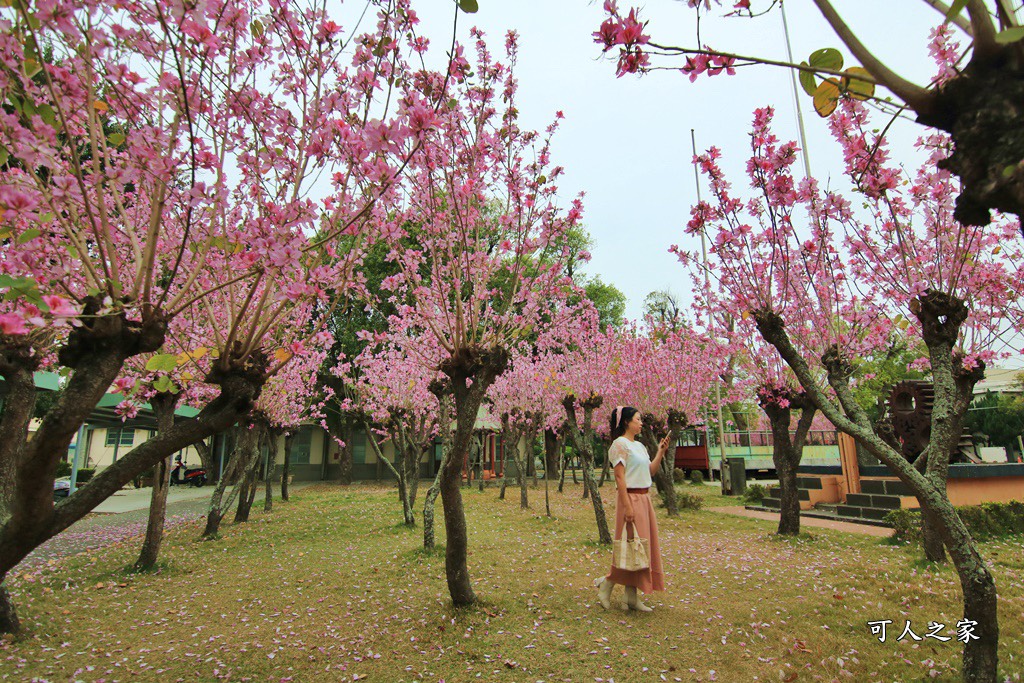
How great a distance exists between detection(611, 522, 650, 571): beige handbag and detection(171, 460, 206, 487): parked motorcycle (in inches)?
1106

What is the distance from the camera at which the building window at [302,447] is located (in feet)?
97.2

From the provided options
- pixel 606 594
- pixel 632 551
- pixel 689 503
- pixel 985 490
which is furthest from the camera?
pixel 689 503

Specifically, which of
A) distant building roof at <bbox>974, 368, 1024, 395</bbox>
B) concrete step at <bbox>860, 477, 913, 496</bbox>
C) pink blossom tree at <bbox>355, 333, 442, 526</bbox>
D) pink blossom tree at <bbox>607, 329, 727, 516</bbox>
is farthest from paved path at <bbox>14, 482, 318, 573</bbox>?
distant building roof at <bbox>974, 368, 1024, 395</bbox>

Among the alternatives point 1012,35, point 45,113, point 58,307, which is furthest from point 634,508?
point 45,113

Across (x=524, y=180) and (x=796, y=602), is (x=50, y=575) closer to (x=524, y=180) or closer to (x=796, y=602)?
(x=524, y=180)

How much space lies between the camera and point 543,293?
7.36 meters

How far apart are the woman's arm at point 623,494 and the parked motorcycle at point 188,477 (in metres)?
28.2

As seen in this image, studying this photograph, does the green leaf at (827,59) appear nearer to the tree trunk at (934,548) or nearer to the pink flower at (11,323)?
the pink flower at (11,323)

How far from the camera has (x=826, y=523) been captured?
11.4 metres

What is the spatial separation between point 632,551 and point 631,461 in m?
0.91

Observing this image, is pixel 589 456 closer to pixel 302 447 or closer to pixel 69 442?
pixel 69 442

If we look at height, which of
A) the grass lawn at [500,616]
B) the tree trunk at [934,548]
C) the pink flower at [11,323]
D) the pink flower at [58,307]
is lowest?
the grass lawn at [500,616]

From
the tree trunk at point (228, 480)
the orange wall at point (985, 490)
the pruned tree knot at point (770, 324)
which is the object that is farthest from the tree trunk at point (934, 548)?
the tree trunk at point (228, 480)

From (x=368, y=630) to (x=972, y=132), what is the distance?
598 cm
